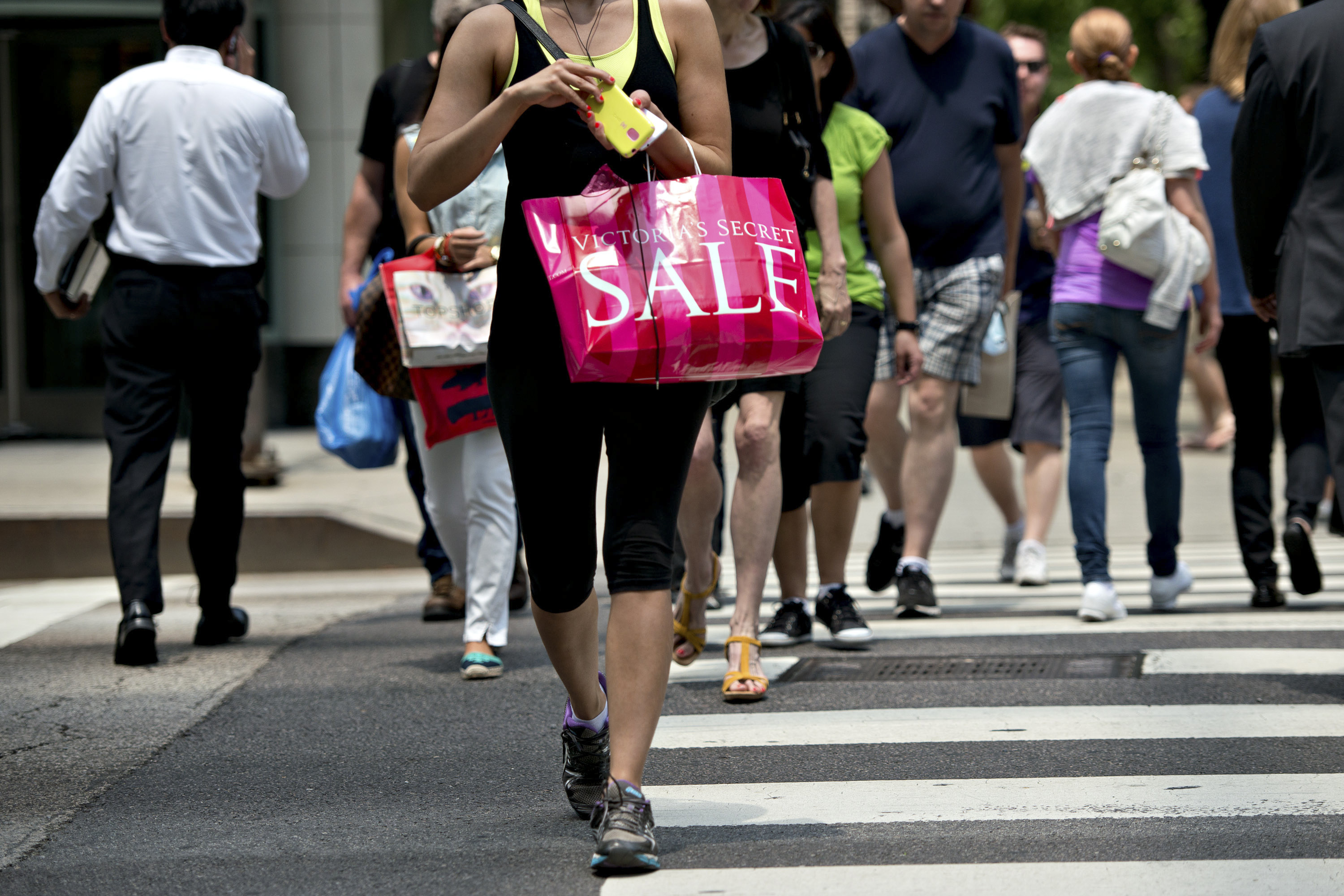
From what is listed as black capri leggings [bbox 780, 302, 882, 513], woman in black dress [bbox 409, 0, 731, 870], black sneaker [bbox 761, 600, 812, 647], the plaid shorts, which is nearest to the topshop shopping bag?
black capri leggings [bbox 780, 302, 882, 513]

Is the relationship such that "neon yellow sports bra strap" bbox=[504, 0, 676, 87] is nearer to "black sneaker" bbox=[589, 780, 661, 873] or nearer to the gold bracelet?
"black sneaker" bbox=[589, 780, 661, 873]

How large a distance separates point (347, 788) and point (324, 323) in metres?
9.68

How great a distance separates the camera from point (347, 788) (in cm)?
375

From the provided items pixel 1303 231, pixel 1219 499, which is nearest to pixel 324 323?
pixel 1219 499

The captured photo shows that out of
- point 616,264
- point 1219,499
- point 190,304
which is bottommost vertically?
point 1219,499

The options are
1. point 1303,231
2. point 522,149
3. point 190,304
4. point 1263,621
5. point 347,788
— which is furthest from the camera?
point 1263,621

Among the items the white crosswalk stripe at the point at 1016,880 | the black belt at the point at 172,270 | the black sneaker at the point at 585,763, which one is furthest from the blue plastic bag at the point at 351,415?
the white crosswalk stripe at the point at 1016,880

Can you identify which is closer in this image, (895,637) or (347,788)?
(347,788)

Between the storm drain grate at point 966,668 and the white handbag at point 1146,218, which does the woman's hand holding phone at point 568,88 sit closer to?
the storm drain grate at point 966,668

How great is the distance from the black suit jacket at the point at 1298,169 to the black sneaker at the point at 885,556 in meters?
2.09

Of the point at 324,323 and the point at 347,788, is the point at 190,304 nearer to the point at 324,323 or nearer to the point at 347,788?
the point at 347,788

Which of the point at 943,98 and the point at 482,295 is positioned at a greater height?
the point at 943,98

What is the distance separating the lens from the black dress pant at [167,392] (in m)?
5.29

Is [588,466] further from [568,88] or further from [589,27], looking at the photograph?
[589,27]
